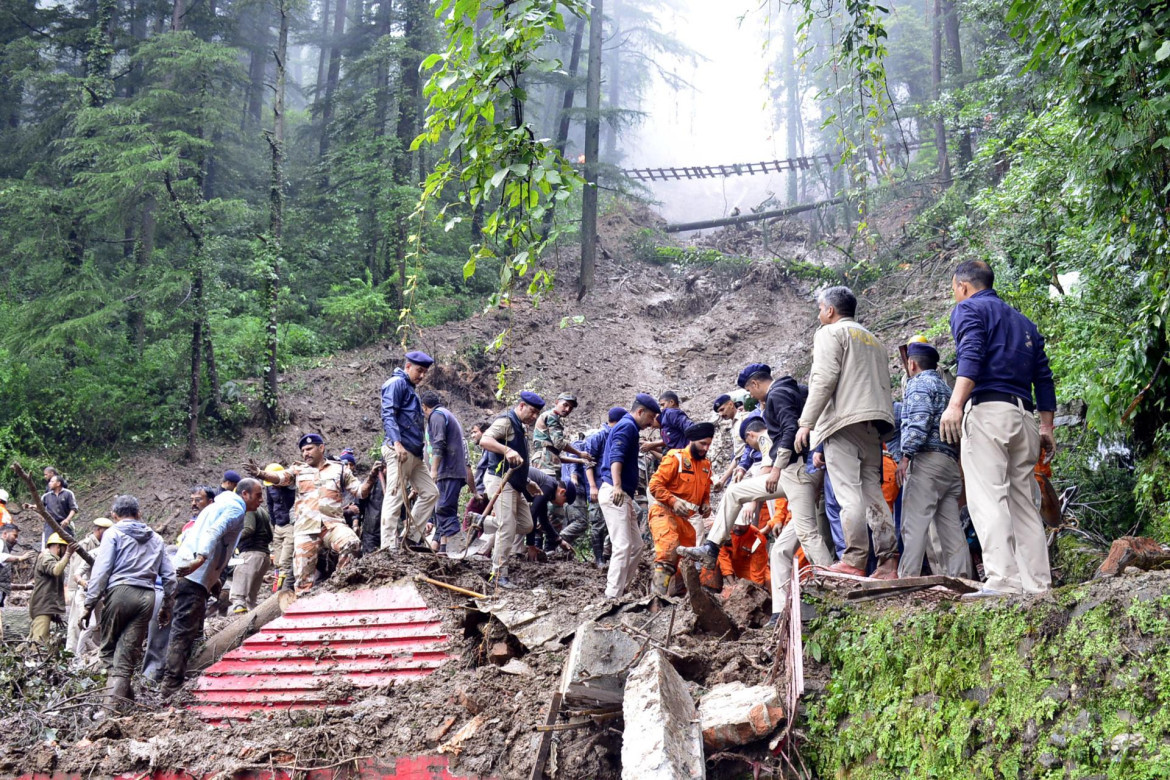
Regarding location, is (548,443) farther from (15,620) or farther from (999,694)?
(15,620)

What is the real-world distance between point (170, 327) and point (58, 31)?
1093 cm

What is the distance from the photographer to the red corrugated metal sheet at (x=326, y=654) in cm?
702

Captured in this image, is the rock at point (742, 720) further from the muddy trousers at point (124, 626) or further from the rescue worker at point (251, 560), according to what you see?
the rescue worker at point (251, 560)

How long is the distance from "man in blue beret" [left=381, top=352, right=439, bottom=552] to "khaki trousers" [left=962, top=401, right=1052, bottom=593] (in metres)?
5.91

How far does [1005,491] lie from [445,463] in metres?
6.38

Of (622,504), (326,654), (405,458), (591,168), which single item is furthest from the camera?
(591,168)

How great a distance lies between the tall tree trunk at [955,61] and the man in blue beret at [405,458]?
15.9 metres

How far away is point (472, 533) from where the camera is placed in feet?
33.4

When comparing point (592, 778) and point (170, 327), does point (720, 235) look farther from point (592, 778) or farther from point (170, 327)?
point (592, 778)

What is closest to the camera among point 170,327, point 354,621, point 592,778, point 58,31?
point 592,778

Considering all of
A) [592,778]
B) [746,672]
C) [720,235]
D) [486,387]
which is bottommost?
[592,778]

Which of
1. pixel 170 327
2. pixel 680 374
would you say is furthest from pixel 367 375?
pixel 680 374

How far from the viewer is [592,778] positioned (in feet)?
15.7

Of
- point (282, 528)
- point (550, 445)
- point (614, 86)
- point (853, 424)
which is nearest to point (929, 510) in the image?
point (853, 424)
